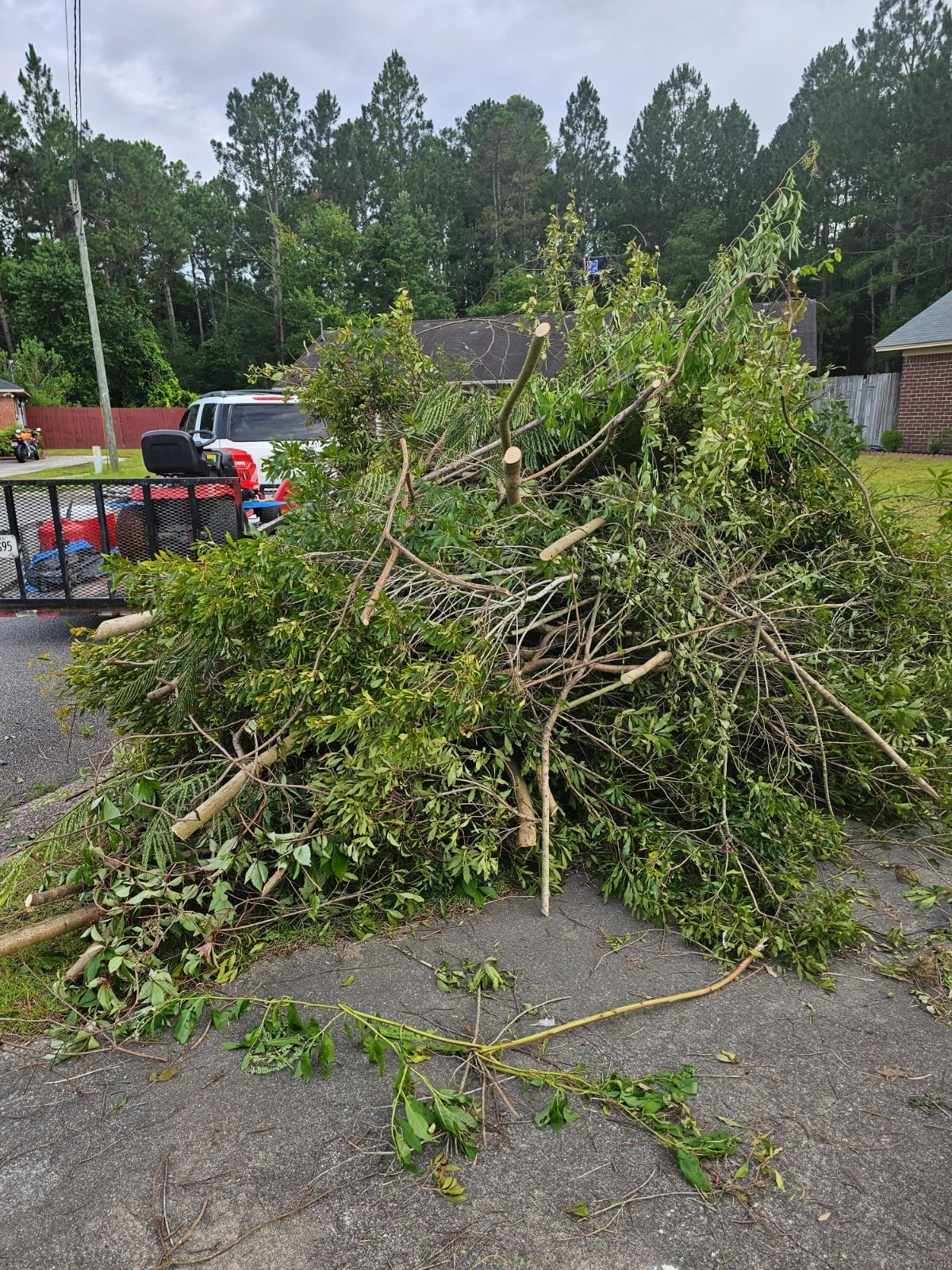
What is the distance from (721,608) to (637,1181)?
2.27 m

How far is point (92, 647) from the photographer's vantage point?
368 cm

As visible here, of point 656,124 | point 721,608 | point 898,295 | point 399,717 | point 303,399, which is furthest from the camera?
point 656,124

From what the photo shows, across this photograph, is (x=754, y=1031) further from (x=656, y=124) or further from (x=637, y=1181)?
(x=656, y=124)

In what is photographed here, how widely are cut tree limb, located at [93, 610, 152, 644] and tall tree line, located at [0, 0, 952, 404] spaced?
27905 mm

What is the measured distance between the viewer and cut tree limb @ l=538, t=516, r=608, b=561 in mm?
3459

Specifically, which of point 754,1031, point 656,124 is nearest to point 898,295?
point 656,124

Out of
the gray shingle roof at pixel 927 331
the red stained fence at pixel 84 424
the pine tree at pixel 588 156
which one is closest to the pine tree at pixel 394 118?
the pine tree at pixel 588 156

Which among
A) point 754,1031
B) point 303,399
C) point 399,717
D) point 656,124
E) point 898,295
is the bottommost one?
point 754,1031

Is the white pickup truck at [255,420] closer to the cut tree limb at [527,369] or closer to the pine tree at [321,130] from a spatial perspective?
the cut tree limb at [527,369]

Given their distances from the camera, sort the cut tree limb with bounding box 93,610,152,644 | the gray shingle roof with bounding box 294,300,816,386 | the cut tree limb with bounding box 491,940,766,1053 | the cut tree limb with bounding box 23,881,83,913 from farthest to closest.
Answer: the gray shingle roof with bounding box 294,300,816,386
the cut tree limb with bounding box 93,610,152,644
the cut tree limb with bounding box 23,881,83,913
the cut tree limb with bounding box 491,940,766,1053

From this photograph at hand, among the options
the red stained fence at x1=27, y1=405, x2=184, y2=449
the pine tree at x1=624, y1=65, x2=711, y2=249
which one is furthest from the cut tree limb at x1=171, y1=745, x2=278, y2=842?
the pine tree at x1=624, y1=65, x2=711, y2=249

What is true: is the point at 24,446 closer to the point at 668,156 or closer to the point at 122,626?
the point at 122,626

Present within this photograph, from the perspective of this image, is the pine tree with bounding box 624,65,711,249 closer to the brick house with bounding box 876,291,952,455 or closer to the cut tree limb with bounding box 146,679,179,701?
the brick house with bounding box 876,291,952,455

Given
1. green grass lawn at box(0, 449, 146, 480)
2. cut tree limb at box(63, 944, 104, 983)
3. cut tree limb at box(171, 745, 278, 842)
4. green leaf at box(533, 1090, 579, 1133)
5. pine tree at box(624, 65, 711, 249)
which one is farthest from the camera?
pine tree at box(624, 65, 711, 249)
